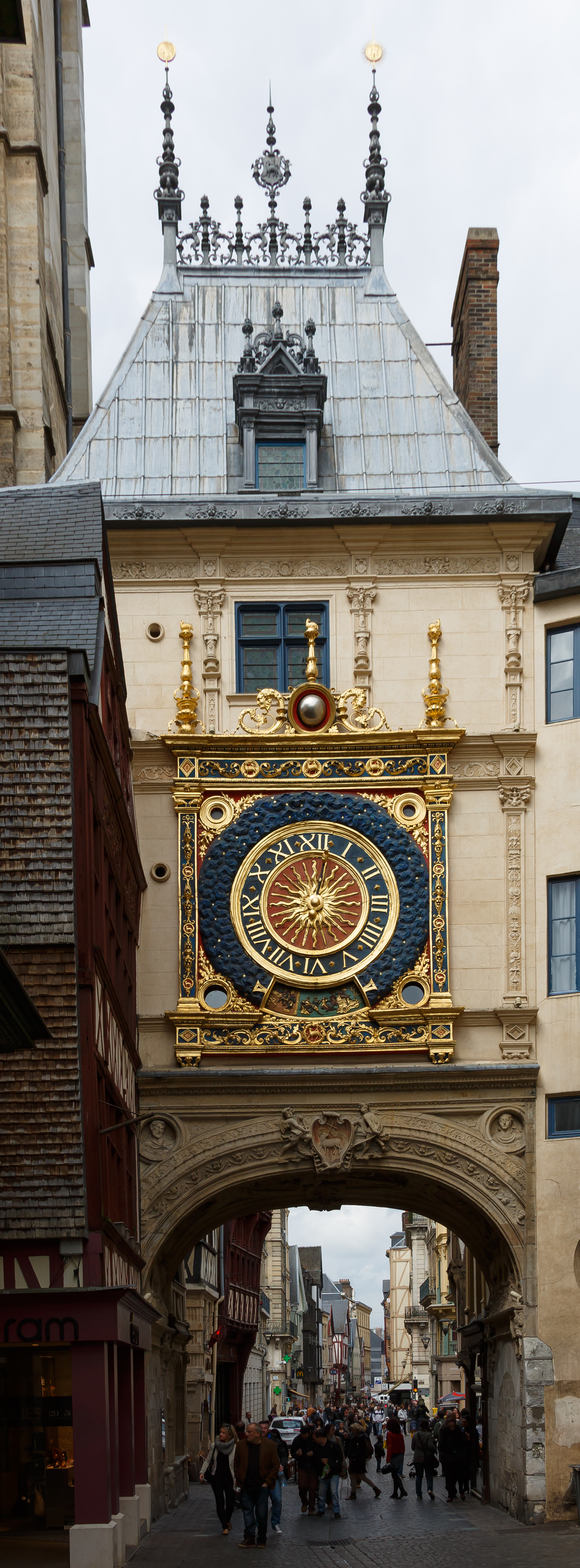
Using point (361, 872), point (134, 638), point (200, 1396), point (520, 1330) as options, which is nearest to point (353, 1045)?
point (361, 872)

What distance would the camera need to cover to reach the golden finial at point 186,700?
2780 cm

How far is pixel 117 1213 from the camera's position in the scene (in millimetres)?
22297

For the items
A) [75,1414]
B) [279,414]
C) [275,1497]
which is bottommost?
[275,1497]

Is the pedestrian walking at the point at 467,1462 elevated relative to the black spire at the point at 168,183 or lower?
lower

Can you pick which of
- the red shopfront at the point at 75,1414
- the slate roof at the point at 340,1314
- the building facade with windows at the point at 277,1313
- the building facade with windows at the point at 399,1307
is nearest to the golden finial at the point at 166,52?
the red shopfront at the point at 75,1414

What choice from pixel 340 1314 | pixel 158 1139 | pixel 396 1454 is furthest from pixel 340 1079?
pixel 340 1314

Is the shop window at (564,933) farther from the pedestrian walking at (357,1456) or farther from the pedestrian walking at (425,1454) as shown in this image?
the pedestrian walking at (357,1456)

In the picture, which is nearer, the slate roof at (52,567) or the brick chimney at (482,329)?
the slate roof at (52,567)

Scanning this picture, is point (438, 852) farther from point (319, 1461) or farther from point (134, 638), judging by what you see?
point (319, 1461)

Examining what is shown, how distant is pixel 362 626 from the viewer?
28.3 meters

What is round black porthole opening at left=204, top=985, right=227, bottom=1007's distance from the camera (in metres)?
27.2

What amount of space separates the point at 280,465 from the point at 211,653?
11.9ft

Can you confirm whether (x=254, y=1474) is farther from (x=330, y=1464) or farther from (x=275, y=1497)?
(x=330, y=1464)

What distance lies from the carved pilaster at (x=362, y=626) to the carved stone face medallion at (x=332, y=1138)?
6.10m
